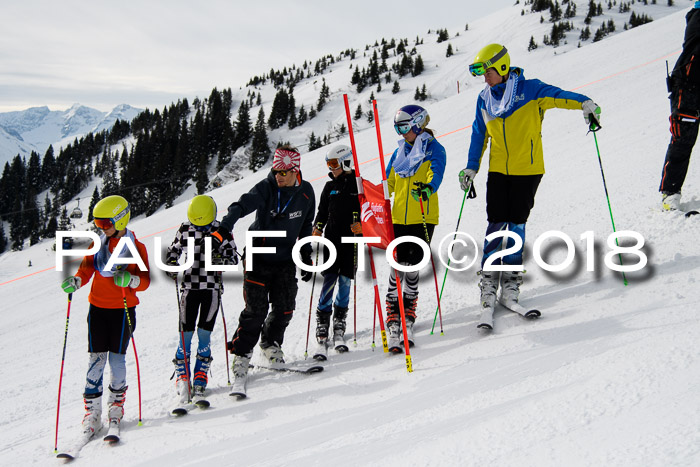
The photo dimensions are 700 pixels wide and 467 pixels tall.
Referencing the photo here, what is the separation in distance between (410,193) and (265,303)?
1.63 m

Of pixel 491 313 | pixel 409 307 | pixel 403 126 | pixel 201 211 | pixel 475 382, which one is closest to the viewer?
pixel 475 382

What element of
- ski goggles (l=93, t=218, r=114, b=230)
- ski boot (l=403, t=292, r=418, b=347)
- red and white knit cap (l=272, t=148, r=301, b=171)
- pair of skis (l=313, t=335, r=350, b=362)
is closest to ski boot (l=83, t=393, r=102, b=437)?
ski goggles (l=93, t=218, r=114, b=230)

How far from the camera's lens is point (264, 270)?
4008 millimetres

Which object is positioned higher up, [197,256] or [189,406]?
[197,256]

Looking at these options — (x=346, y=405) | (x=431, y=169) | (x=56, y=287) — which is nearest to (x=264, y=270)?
(x=346, y=405)

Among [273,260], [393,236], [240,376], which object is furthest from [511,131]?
[240,376]

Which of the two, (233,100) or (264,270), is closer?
(264,270)

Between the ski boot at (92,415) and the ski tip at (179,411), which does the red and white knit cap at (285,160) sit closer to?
the ski tip at (179,411)

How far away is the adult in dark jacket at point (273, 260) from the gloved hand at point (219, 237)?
17 millimetres

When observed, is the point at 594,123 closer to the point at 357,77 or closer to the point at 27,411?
the point at 27,411

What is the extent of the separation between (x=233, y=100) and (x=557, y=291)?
10675 centimetres

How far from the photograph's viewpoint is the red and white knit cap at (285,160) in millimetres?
4059

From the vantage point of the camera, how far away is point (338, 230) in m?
4.70

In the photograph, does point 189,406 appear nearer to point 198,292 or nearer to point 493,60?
point 198,292
